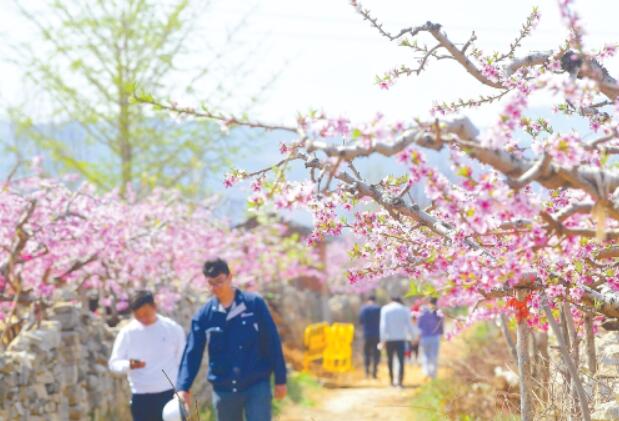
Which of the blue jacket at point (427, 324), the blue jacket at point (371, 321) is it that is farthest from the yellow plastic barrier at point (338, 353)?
the blue jacket at point (427, 324)

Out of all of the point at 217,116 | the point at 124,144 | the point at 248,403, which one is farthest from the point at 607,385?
the point at 124,144

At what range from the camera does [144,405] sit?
23.8 feet

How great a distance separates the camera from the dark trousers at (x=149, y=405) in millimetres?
7234

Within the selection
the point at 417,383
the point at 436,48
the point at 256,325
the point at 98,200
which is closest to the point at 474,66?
the point at 436,48

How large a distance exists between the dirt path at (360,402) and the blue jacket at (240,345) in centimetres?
390

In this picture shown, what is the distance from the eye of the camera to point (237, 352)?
6598mm

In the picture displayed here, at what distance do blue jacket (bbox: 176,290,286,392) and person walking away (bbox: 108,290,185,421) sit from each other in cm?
55

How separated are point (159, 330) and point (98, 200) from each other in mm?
4464

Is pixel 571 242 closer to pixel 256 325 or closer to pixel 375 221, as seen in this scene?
pixel 375 221

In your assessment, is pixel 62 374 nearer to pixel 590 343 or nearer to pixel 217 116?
pixel 590 343

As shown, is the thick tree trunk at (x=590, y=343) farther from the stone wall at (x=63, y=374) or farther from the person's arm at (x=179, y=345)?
the stone wall at (x=63, y=374)

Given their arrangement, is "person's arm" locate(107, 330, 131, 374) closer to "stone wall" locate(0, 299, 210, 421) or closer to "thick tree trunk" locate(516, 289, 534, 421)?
"stone wall" locate(0, 299, 210, 421)

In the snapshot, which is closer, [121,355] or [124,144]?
[121,355]

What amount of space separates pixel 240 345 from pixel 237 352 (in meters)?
0.05
